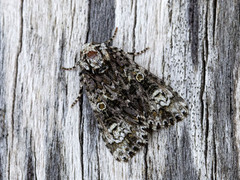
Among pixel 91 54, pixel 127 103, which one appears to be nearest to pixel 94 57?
pixel 91 54

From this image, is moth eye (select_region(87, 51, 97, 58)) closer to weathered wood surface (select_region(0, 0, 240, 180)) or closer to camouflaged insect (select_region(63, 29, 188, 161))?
camouflaged insect (select_region(63, 29, 188, 161))

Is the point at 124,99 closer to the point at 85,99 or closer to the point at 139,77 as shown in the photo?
the point at 139,77

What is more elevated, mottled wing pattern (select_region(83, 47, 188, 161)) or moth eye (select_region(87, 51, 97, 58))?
moth eye (select_region(87, 51, 97, 58))

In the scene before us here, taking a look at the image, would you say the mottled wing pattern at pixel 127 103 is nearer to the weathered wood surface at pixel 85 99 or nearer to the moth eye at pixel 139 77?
the moth eye at pixel 139 77

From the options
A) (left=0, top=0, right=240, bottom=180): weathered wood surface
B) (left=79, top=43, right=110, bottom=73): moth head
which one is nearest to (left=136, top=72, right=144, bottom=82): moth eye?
(left=0, top=0, right=240, bottom=180): weathered wood surface

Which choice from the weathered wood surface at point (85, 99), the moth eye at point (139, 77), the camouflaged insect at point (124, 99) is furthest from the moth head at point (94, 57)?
the moth eye at point (139, 77)
